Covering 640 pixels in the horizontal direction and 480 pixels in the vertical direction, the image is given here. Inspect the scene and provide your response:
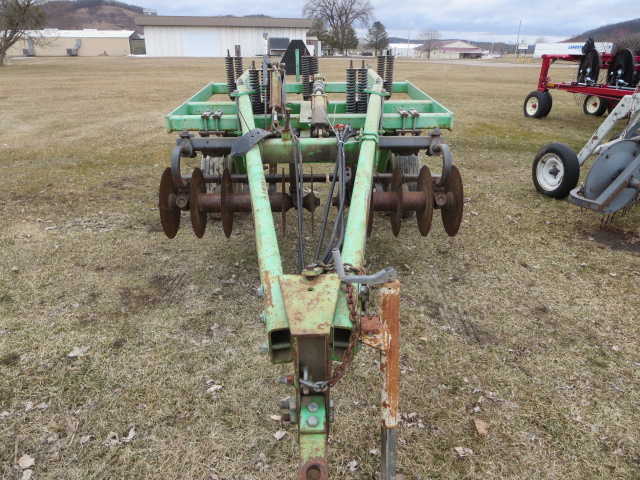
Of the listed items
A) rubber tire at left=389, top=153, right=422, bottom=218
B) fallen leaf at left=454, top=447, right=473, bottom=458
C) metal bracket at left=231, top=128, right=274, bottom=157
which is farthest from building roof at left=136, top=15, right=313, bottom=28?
fallen leaf at left=454, top=447, right=473, bottom=458

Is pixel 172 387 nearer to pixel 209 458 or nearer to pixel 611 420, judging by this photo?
pixel 209 458

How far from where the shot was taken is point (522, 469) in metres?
2.55

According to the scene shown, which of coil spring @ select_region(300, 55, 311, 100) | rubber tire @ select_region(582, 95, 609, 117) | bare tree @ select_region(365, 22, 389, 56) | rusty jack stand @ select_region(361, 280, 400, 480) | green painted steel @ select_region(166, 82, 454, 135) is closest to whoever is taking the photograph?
rusty jack stand @ select_region(361, 280, 400, 480)

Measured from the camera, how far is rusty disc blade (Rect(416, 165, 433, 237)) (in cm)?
358

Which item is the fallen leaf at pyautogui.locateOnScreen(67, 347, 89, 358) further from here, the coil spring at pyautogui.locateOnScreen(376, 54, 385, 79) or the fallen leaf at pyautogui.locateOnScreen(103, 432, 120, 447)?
the coil spring at pyautogui.locateOnScreen(376, 54, 385, 79)

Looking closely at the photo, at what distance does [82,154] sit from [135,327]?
20.5ft

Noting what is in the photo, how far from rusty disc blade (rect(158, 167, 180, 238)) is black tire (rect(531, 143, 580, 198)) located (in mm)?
4769

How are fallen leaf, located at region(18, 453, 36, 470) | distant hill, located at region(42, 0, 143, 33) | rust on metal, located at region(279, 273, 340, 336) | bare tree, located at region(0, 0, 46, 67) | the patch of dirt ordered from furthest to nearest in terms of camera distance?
distant hill, located at region(42, 0, 143, 33) < bare tree, located at region(0, 0, 46, 67) < the patch of dirt < fallen leaf, located at region(18, 453, 36, 470) < rust on metal, located at region(279, 273, 340, 336)

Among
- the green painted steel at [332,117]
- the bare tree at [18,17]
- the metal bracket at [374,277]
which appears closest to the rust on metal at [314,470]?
the metal bracket at [374,277]

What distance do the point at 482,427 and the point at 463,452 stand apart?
0.76 feet

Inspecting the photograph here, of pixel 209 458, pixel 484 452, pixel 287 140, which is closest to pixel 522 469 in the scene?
pixel 484 452

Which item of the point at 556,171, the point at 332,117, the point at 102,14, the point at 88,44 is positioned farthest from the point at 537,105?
the point at 102,14

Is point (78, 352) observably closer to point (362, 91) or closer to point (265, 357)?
point (265, 357)

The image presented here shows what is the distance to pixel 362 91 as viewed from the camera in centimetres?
524
